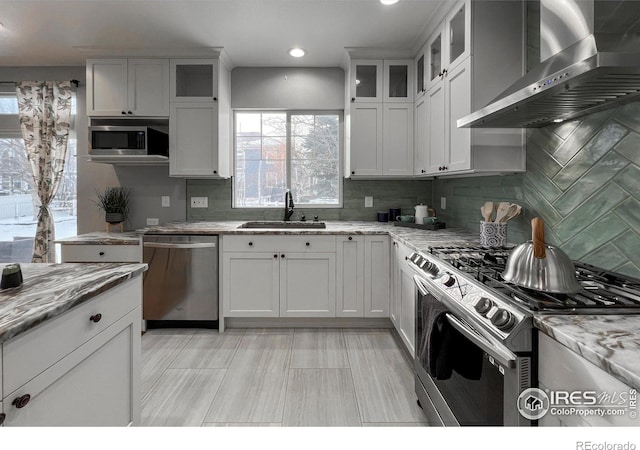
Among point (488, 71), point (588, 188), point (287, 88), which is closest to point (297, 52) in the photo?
point (287, 88)

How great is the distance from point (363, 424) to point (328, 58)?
10.2 ft

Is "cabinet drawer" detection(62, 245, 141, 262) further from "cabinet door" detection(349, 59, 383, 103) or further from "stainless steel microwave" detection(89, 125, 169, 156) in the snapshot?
"cabinet door" detection(349, 59, 383, 103)

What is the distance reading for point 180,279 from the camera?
316 cm

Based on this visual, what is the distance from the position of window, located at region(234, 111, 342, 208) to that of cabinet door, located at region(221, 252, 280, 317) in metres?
0.93

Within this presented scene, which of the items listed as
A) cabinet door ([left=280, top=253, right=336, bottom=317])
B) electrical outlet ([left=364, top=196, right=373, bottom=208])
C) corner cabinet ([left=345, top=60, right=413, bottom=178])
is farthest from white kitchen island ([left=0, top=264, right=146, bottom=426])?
electrical outlet ([left=364, top=196, right=373, bottom=208])

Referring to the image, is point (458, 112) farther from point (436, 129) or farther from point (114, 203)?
point (114, 203)

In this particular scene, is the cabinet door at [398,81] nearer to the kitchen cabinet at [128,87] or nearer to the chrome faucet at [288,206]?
the chrome faucet at [288,206]

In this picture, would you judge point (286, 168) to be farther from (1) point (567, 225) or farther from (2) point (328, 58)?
(1) point (567, 225)

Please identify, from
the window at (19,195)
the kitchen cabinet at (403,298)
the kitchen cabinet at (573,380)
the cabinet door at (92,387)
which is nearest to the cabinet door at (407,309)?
the kitchen cabinet at (403,298)

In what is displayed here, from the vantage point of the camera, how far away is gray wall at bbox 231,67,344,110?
12.6 ft

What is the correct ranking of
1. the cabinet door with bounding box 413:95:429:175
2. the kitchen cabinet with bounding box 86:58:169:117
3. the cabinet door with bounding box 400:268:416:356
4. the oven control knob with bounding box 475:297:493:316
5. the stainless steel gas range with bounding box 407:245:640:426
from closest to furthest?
1. the stainless steel gas range with bounding box 407:245:640:426
2. the oven control knob with bounding box 475:297:493:316
3. the cabinet door with bounding box 400:268:416:356
4. the cabinet door with bounding box 413:95:429:175
5. the kitchen cabinet with bounding box 86:58:169:117

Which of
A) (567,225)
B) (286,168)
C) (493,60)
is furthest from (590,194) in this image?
(286,168)

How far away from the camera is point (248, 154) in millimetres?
3951

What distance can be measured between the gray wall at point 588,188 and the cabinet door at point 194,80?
2.68 metres
